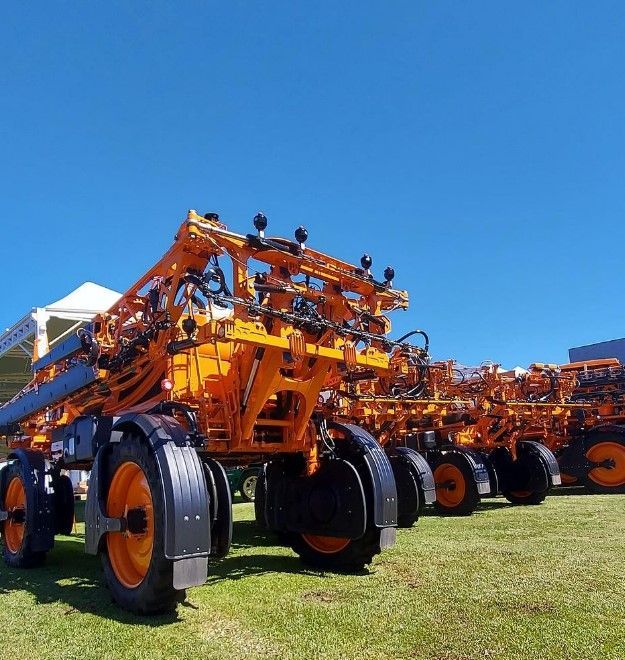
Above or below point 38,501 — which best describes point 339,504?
below

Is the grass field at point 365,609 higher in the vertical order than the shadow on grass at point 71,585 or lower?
lower

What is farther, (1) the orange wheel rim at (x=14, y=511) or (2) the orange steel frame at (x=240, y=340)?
(1) the orange wheel rim at (x=14, y=511)

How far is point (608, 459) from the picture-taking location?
565 inches

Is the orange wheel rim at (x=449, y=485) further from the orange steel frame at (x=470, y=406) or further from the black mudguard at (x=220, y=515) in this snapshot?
the black mudguard at (x=220, y=515)

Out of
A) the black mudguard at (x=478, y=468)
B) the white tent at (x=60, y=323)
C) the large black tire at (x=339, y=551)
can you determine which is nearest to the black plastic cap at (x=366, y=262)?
the large black tire at (x=339, y=551)

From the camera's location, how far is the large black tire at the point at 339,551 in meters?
5.97

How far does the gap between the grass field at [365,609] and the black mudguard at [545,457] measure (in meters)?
5.19

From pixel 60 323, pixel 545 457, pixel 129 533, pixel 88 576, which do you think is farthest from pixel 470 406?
pixel 60 323

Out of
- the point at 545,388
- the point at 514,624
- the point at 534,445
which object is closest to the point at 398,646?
the point at 514,624

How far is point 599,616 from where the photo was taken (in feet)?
13.3

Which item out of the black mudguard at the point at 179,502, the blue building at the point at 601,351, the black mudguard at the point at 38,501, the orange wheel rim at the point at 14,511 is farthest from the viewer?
the blue building at the point at 601,351

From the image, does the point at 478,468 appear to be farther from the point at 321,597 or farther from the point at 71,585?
the point at 71,585

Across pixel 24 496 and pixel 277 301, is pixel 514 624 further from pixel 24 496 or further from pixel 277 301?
→ pixel 24 496

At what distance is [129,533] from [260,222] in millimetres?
2784
